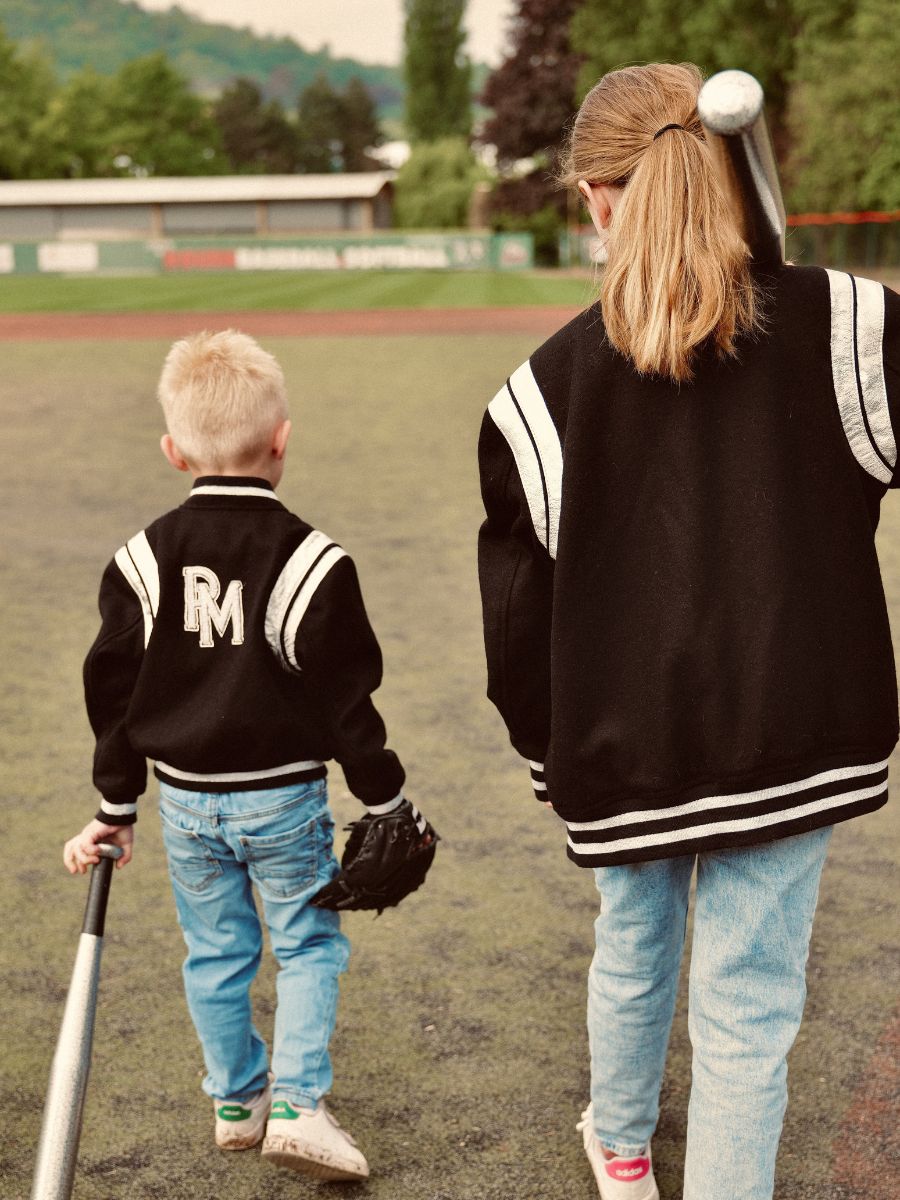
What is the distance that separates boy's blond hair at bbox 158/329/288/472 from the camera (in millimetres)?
2328

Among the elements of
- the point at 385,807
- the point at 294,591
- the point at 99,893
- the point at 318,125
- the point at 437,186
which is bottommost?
the point at 99,893

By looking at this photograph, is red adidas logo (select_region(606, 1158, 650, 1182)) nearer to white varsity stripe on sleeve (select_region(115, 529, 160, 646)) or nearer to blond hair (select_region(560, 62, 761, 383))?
white varsity stripe on sleeve (select_region(115, 529, 160, 646))

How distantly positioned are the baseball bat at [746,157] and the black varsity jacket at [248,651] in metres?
0.91

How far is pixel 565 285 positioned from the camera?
36406mm

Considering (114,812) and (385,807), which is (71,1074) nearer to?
(114,812)

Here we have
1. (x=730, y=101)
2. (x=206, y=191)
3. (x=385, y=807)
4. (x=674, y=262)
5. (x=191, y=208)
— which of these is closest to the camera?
(x=730, y=101)

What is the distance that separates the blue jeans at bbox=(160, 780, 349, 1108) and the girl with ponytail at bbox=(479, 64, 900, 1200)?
0.61 m

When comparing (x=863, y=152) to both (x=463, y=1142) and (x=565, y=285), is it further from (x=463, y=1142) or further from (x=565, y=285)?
(x=463, y=1142)

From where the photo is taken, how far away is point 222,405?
233 cm

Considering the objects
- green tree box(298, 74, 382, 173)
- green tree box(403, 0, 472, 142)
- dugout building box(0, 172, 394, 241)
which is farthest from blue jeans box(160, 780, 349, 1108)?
green tree box(298, 74, 382, 173)

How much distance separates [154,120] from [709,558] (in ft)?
327

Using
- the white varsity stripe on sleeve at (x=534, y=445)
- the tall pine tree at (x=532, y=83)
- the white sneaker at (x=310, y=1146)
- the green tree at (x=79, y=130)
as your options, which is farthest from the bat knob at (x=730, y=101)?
the green tree at (x=79, y=130)

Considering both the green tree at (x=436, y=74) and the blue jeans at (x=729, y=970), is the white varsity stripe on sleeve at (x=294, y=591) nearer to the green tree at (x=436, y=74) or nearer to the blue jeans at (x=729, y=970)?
the blue jeans at (x=729, y=970)

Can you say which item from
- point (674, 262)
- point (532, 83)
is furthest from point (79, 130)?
point (674, 262)
